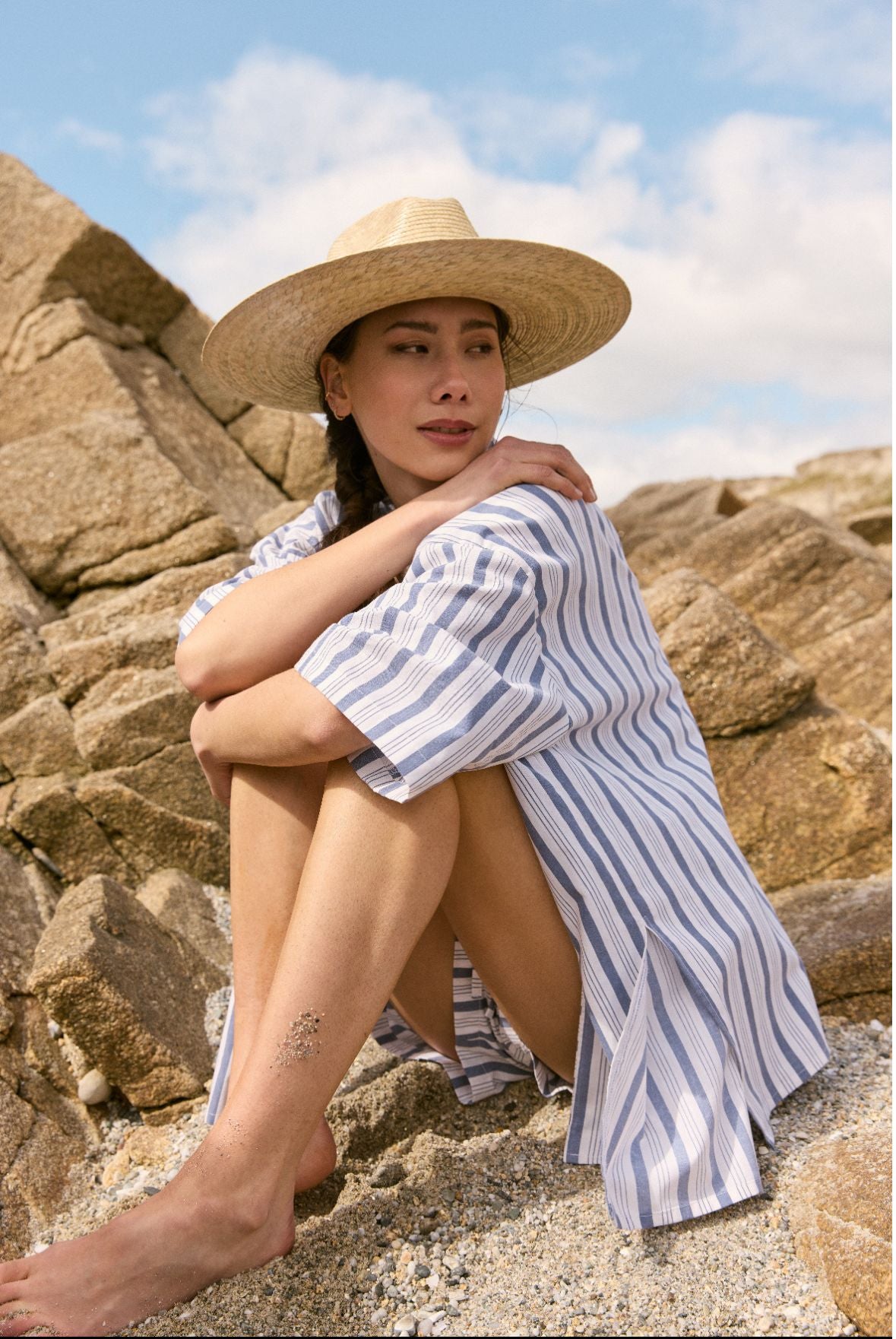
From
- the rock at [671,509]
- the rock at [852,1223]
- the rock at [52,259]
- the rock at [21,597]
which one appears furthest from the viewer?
the rock at [671,509]

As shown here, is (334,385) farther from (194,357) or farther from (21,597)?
(194,357)

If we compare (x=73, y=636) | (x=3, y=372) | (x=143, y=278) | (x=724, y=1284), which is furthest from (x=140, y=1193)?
(x=143, y=278)

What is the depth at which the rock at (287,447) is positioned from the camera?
7.12 meters

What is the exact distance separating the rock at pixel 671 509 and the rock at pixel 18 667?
14.8 feet

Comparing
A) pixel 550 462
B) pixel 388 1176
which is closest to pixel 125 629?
pixel 550 462

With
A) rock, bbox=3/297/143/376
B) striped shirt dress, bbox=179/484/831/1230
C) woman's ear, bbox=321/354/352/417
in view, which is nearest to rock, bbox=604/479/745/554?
rock, bbox=3/297/143/376

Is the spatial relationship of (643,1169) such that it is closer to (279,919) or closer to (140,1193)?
(279,919)

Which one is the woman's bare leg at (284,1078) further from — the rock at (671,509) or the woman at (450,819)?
the rock at (671,509)

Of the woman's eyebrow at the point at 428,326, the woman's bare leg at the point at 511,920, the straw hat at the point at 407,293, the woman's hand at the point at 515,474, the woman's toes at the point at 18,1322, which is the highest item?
the straw hat at the point at 407,293

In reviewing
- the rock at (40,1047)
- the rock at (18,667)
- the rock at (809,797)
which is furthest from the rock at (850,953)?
the rock at (18,667)

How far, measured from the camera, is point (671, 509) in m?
9.47

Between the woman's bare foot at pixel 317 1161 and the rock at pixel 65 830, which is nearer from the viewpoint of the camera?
the woman's bare foot at pixel 317 1161

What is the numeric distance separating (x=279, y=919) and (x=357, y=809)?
416mm

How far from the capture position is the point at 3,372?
22.2 feet
